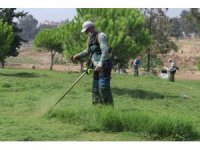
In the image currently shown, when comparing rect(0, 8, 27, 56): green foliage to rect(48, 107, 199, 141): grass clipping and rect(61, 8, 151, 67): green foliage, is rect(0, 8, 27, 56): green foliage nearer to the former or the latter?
rect(61, 8, 151, 67): green foliage

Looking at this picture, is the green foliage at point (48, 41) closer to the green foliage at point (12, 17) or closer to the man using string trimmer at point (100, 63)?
the green foliage at point (12, 17)

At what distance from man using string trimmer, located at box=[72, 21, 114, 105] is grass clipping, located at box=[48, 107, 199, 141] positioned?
112 centimetres

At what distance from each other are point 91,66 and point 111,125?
2.52 m

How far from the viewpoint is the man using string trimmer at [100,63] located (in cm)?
894

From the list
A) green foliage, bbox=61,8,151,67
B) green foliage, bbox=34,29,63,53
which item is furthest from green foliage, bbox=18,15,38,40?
green foliage, bbox=61,8,151,67

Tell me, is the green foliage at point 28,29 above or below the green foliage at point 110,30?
above

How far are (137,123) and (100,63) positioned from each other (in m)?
2.06

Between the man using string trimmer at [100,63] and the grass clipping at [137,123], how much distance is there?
112 centimetres

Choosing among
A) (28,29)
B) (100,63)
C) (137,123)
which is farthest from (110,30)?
(28,29)

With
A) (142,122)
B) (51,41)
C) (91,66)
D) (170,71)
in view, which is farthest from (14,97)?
(51,41)

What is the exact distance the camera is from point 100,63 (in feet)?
29.0

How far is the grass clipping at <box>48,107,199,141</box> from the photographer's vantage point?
6887mm

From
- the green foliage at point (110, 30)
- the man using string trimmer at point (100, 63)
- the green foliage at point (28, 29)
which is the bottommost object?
the man using string trimmer at point (100, 63)

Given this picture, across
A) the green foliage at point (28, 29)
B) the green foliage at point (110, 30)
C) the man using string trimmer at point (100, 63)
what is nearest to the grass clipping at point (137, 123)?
the man using string trimmer at point (100, 63)
